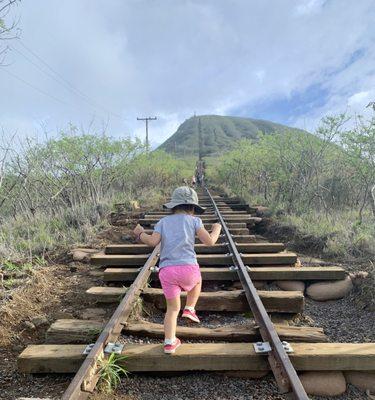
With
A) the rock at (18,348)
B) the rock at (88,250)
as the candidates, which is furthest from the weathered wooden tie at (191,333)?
the rock at (88,250)

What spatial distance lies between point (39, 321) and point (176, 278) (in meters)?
1.49

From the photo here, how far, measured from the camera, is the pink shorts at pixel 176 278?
3.56 meters

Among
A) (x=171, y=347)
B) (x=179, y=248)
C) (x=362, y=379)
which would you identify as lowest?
(x=362, y=379)

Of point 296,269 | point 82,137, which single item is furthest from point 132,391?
point 82,137

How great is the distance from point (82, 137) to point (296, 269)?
9.72 metres

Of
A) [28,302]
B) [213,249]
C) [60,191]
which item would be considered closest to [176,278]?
[28,302]

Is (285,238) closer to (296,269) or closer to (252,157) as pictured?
(296,269)

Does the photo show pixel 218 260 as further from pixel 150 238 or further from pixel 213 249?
pixel 150 238

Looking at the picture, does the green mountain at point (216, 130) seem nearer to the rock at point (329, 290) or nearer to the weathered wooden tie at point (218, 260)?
the weathered wooden tie at point (218, 260)

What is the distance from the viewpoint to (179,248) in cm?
369

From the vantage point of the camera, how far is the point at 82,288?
512cm

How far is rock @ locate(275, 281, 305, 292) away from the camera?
5.11m

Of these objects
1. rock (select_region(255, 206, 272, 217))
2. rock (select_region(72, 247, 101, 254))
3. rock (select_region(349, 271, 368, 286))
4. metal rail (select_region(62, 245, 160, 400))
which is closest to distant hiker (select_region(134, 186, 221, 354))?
metal rail (select_region(62, 245, 160, 400))

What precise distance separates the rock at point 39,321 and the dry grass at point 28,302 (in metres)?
0.12
